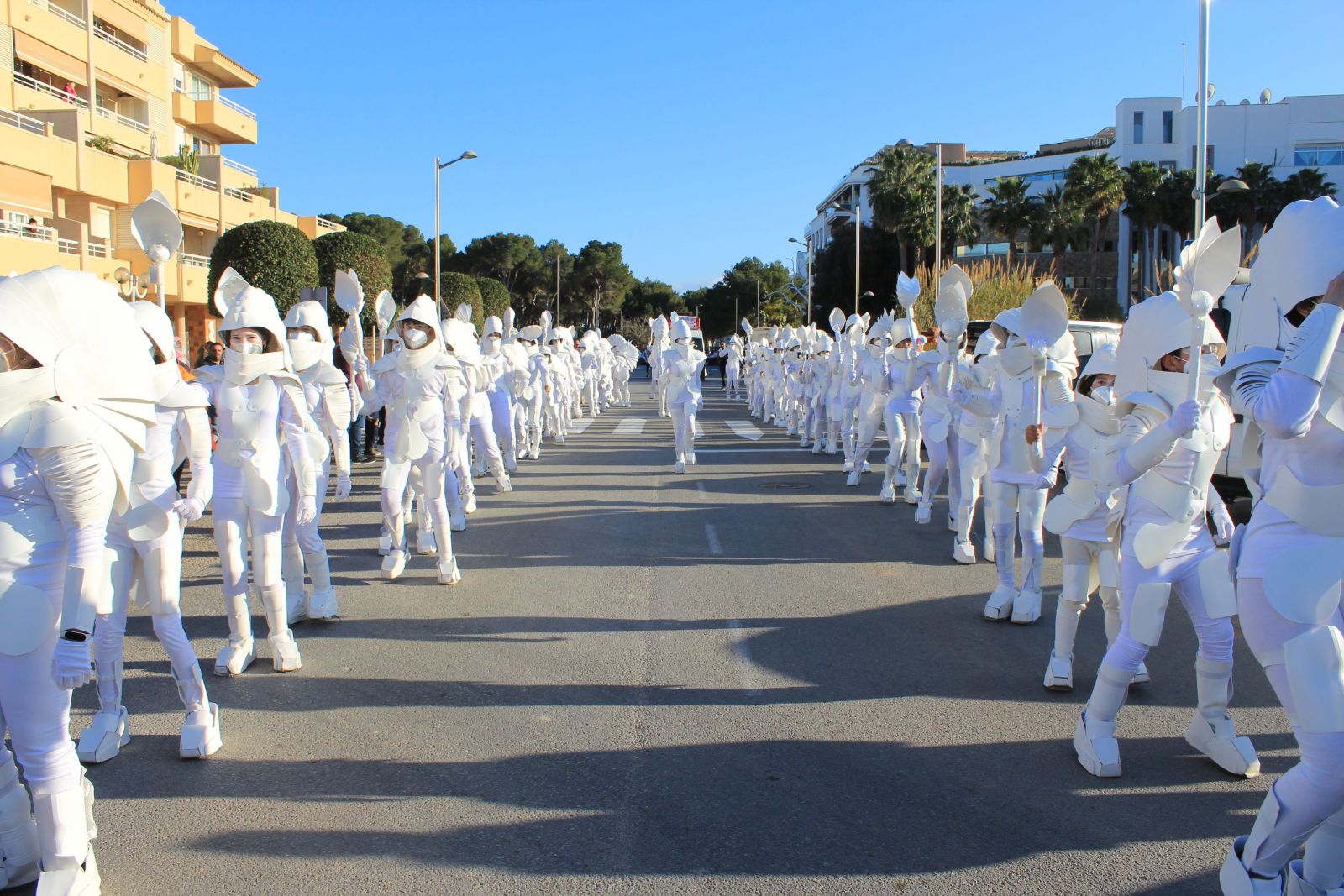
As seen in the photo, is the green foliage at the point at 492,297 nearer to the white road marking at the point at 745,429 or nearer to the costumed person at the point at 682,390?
the white road marking at the point at 745,429

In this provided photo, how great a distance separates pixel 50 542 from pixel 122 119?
3728cm

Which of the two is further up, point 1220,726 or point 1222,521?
point 1222,521

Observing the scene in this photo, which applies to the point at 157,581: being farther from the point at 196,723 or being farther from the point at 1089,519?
the point at 1089,519

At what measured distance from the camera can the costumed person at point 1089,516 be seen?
4.99m

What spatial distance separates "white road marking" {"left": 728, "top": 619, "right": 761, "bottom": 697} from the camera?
5.62 m

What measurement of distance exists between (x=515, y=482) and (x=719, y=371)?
159ft

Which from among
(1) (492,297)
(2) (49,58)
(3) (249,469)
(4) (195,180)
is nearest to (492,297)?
(1) (492,297)

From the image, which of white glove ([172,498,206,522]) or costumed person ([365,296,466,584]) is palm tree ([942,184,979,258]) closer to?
costumed person ([365,296,466,584])

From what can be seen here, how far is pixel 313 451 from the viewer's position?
6379mm

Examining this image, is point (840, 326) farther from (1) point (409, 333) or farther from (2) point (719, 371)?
(2) point (719, 371)

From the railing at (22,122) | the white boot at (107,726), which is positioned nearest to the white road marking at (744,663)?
the white boot at (107,726)

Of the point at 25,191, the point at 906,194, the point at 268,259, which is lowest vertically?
the point at 268,259

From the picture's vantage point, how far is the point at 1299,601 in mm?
2988

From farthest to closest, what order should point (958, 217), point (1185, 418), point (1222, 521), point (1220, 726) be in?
point (958, 217)
point (1222, 521)
point (1220, 726)
point (1185, 418)
